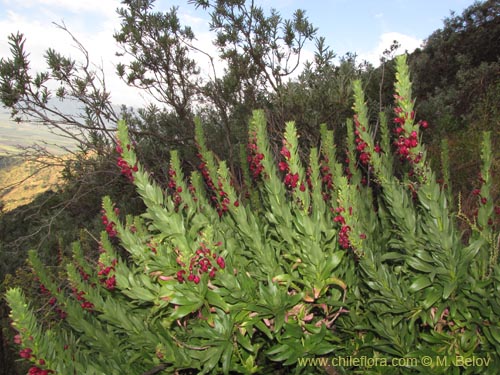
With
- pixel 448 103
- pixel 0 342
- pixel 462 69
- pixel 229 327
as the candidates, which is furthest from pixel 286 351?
pixel 462 69

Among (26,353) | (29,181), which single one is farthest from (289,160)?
(29,181)

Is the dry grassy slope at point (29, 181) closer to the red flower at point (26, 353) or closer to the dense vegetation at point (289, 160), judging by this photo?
the dense vegetation at point (289, 160)

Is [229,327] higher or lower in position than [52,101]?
lower

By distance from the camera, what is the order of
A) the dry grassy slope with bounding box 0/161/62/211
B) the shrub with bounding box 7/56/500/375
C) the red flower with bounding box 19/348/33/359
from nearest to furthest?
1. the red flower with bounding box 19/348/33/359
2. the shrub with bounding box 7/56/500/375
3. the dry grassy slope with bounding box 0/161/62/211

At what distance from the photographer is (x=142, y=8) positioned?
6.77m

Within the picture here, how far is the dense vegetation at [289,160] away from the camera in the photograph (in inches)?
78.4

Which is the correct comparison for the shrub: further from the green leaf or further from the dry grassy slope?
the dry grassy slope

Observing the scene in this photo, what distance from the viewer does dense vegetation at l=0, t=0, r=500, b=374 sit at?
1990 millimetres

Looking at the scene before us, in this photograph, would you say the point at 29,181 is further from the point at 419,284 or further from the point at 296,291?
the point at 419,284

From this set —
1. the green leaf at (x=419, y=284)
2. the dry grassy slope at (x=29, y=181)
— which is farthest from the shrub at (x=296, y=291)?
the dry grassy slope at (x=29, y=181)

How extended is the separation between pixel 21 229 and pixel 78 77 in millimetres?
7823

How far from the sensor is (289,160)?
87.7 inches

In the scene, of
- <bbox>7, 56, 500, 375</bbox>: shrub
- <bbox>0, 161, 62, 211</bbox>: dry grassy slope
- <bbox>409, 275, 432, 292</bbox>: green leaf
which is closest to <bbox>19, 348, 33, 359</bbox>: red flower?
<bbox>7, 56, 500, 375</bbox>: shrub

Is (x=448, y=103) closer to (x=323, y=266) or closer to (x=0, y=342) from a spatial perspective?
(x=323, y=266)
